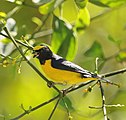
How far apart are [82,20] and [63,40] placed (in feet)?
0.37

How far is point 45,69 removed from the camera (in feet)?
5.55

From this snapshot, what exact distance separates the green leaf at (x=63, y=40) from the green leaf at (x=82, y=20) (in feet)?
0.20

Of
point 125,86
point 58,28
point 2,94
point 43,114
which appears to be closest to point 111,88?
point 125,86

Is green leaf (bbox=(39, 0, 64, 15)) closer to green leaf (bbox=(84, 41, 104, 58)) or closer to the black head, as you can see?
the black head

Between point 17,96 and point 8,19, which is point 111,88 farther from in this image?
point 8,19

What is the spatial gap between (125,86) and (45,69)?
769mm

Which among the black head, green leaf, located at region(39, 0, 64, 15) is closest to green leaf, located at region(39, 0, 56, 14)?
green leaf, located at region(39, 0, 64, 15)

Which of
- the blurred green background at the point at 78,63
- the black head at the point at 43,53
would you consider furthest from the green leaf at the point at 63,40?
the blurred green background at the point at 78,63

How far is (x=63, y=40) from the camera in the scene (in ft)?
5.94

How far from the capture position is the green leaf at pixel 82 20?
6.05 feet

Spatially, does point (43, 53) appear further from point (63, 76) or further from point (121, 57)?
point (121, 57)

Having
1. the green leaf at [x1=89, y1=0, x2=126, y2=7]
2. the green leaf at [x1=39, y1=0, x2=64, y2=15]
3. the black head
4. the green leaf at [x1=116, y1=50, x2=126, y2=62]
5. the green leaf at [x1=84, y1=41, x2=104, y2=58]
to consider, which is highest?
the green leaf at [x1=39, y1=0, x2=64, y2=15]

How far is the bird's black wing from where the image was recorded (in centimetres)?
159

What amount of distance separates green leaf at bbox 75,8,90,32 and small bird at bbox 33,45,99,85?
193mm
